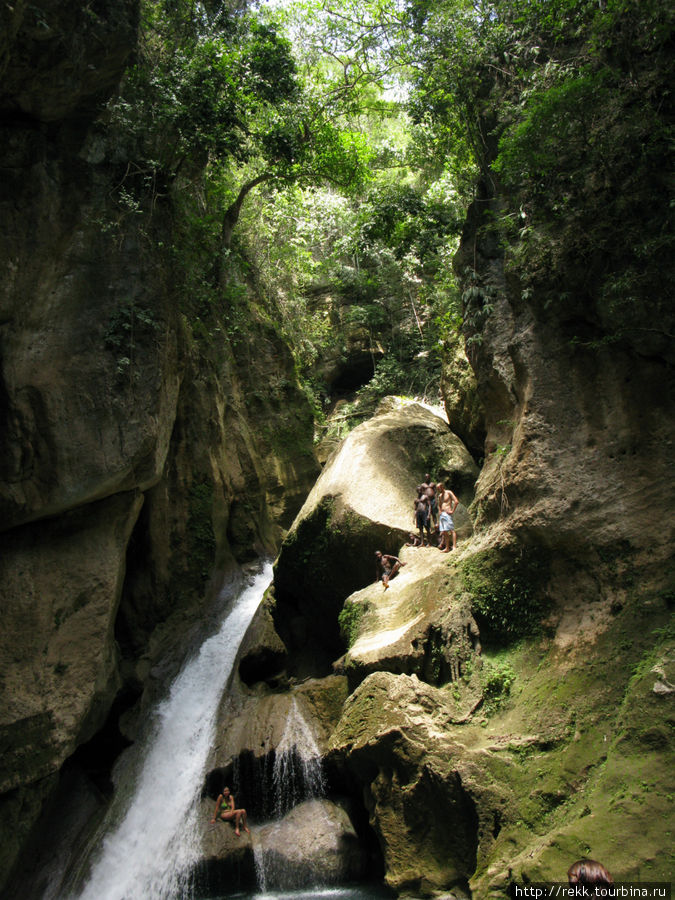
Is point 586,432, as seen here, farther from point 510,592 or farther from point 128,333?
point 128,333

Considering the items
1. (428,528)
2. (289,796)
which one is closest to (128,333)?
(428,528)

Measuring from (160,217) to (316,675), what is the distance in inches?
440

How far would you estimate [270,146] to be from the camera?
13242 mm

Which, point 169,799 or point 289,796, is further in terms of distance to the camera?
point 169,799

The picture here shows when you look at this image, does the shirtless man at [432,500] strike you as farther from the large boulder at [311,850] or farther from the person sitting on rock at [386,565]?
the large boulder at [311,850]

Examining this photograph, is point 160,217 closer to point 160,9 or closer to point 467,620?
point 160,9

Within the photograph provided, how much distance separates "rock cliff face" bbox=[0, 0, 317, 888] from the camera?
9.23 meters

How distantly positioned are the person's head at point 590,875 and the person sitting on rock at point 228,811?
750 cm

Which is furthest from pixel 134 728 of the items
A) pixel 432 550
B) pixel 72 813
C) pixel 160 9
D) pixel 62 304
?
pixel 160 9

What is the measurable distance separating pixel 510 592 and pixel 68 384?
841 cm

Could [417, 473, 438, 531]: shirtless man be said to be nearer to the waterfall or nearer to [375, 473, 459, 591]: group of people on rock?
[375, 473, 459, 591]: group of people on rock

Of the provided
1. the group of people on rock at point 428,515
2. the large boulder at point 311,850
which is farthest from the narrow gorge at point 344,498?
the group of people on rock at point 428,515

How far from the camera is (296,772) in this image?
403 inches

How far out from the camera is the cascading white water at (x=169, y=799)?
30.5 feet
